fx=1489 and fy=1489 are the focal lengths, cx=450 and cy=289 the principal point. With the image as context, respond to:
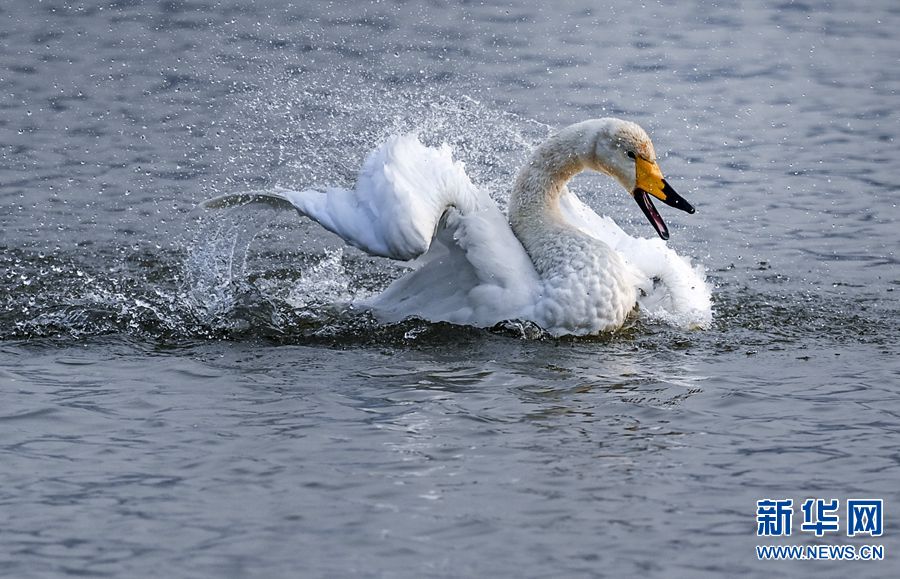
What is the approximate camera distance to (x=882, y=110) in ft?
45.9

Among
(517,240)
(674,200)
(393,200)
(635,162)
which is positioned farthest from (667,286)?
(393,200)

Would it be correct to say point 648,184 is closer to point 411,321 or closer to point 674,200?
point 674,200

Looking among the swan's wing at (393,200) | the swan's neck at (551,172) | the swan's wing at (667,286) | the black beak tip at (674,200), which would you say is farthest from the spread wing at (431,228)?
the black beak tip at (674,200)

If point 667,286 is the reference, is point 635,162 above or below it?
above

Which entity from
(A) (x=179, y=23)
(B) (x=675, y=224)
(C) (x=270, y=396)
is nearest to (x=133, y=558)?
(C) (x=270, y=396)

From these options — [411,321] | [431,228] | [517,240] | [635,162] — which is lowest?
[411,321]

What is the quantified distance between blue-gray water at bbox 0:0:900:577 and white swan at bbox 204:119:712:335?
0.20 metres

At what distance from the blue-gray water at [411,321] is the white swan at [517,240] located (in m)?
0.20

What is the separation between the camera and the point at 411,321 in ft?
28.6

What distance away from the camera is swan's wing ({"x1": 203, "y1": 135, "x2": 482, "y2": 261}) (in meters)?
7.99

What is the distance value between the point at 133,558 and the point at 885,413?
3753 mm

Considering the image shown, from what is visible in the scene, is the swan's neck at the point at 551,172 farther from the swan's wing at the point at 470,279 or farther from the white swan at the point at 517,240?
the swan's wing at the point at 470,279

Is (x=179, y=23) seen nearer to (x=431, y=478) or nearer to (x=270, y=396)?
(x=270, y=396)

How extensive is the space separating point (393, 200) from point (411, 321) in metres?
0.96
